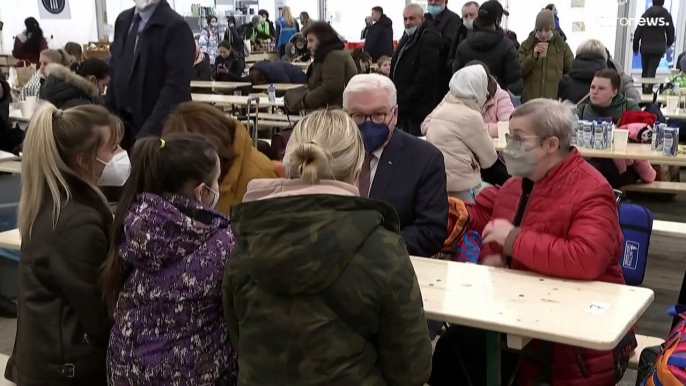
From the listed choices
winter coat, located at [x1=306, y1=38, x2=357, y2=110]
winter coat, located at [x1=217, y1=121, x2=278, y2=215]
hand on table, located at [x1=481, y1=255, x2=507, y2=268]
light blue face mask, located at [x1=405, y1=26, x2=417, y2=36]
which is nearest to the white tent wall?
winter coat, located at [x1=306, y1=38, x2=357, y2=110]

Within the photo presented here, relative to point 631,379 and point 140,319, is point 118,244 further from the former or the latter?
point 631,379

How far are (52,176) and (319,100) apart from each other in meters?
3.80

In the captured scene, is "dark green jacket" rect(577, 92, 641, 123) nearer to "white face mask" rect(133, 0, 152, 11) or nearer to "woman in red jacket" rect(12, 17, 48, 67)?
"white face mask" rect(133, 0, 152, 11)

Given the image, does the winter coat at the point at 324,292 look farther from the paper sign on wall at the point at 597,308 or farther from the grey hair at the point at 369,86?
the grey hair at the point at 369,86

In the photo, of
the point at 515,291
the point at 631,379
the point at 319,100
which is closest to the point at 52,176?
the point at 515,291

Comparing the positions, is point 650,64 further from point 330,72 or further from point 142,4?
point 142,4

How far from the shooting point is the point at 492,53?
19.7 ft

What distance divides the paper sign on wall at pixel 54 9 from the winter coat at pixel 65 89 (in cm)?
854

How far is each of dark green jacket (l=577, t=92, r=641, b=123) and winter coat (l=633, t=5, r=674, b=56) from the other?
5054mm

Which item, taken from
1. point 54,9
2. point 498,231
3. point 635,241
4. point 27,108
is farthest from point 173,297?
point 54,9

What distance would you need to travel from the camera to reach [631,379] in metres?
3.20

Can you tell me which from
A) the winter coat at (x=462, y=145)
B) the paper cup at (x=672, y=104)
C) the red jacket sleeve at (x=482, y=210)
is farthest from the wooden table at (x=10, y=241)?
the paper cup at (x=672, y=104)

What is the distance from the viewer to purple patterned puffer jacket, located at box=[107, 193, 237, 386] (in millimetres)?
1785

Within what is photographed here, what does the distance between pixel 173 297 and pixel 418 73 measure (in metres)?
4.33
